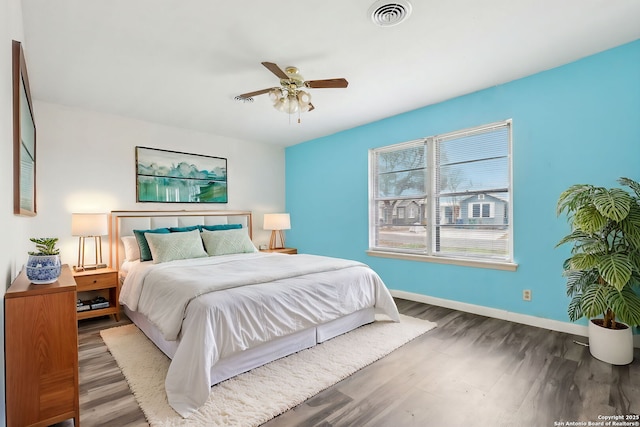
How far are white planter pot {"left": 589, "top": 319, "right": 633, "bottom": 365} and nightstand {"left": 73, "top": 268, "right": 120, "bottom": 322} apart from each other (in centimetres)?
454

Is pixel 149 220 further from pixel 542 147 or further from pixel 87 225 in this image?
pixel 542 147

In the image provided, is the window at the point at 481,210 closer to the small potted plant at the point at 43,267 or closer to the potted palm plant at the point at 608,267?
the potted palm plant at the point at 608,267

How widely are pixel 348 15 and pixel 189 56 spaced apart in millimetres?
1376

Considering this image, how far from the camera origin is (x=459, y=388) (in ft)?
6.68

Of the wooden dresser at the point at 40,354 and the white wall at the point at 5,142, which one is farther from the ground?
the white wall at the point at 5,142

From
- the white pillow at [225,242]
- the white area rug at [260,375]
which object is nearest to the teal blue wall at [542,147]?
the white area rug at [260,375]

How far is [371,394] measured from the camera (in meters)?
1.99

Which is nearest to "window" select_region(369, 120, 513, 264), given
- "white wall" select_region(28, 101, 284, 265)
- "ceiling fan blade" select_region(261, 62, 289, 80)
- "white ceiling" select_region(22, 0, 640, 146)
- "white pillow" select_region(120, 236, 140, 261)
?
"white ceiling" select_region(22, 0, 640, 146)

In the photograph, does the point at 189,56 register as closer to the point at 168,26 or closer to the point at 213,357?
the point at 168,26

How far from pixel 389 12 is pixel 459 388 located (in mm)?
2538

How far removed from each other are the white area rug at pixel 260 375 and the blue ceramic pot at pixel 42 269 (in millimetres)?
925

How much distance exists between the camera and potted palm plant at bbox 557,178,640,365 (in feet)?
7.02

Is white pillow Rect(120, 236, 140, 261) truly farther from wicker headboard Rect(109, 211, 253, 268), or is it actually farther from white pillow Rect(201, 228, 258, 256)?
white pillow Rect(201, 228, 258, 256)

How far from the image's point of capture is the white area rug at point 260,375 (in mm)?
1788
